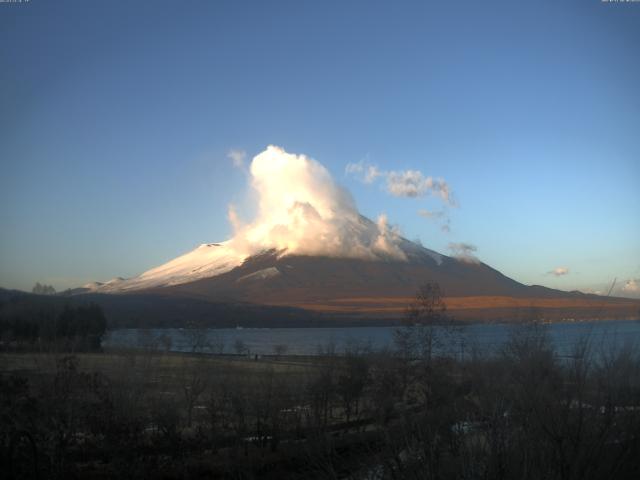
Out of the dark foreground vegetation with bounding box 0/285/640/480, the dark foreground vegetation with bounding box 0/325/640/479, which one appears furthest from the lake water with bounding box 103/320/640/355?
the dark foreground vegetation with bounding box 0/325/640/479

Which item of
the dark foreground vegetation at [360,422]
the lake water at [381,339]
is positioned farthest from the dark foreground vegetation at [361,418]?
the lake water at [381,339]

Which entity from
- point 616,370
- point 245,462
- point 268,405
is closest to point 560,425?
point 616,370

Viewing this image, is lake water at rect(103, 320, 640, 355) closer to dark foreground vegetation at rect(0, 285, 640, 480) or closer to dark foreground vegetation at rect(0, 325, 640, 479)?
dark foreground vegetation at rect(0, 285, 640, 480)

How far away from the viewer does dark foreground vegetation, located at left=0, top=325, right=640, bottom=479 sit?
7.23m

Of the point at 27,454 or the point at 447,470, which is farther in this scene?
the point at 27,454

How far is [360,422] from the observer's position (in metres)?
27.2

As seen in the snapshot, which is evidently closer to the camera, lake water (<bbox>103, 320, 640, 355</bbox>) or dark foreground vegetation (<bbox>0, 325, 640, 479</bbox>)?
dark foreground vegetation (<bbox>0, 325, 640, 479</bbox>)

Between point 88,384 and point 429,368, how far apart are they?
16448 mm

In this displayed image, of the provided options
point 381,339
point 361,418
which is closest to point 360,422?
point 361,418

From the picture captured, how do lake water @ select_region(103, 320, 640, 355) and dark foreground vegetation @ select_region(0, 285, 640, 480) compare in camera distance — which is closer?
dark foreground vegetation @ select_region(0, 285, 640, 480)

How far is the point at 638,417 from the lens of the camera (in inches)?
342

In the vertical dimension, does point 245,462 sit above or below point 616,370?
below

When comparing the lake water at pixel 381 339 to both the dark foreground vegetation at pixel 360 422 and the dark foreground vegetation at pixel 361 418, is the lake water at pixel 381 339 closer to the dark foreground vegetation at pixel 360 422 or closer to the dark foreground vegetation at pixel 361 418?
the dark foreground vegetation at pixel 361 418

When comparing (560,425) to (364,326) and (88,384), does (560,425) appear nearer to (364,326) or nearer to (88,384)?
(88,384)
